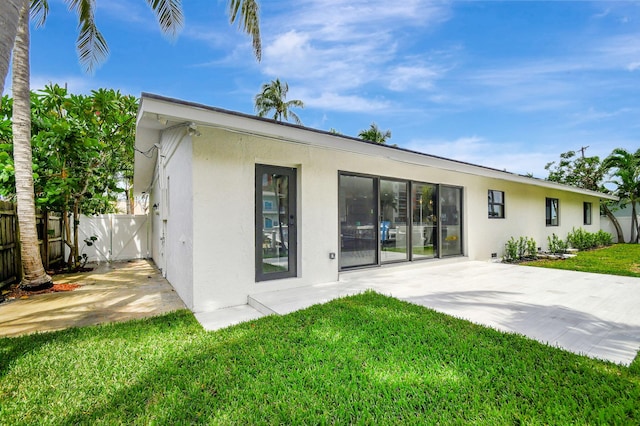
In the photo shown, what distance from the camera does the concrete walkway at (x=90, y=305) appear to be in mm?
4406

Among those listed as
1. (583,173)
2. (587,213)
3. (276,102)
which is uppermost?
(276,102)

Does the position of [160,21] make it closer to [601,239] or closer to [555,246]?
[555,246]

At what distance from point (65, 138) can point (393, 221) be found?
29.3 feet

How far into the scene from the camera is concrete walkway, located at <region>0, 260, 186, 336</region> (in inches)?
173

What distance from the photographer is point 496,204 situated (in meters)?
10.4

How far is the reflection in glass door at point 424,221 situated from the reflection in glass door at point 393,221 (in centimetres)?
34

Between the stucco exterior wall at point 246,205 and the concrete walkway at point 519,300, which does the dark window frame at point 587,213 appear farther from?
the stucco exterior wall at point 246,205

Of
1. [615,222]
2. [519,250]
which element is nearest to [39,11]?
[519,250]

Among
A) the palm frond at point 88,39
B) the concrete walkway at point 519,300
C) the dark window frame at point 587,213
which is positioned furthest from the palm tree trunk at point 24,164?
the dark window frame at point 587,213

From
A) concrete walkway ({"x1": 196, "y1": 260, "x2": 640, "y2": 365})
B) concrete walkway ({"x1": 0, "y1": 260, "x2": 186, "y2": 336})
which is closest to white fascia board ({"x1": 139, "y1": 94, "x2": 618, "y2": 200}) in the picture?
concrete walkway ({"x1": 196, "y1": 260, "x2": 640, "y2": 365})

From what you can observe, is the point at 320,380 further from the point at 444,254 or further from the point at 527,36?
the point at 527,36

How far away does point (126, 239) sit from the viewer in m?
12.6

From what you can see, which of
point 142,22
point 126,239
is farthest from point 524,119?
point 126,239

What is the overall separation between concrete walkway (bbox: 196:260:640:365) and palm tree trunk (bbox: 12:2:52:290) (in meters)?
5.11
